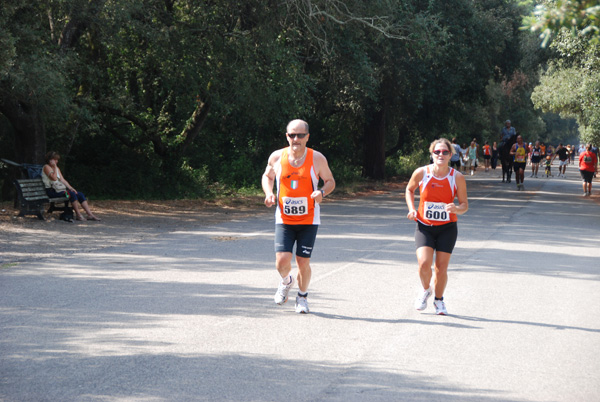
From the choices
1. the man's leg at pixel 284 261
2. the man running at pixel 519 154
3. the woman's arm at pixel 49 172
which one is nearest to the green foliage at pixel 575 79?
the man running at pixel 519 154

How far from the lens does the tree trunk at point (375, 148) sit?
32188 mm

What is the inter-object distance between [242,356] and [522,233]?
10241 mm

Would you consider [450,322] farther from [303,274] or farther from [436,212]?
[303,274]

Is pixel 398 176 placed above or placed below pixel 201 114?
below

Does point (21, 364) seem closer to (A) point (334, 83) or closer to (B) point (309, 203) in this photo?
(B) point (309, 203)

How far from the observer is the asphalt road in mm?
5125

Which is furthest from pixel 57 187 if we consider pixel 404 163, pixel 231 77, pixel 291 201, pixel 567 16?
pixel 404 163

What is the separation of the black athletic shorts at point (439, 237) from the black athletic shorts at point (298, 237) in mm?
1020

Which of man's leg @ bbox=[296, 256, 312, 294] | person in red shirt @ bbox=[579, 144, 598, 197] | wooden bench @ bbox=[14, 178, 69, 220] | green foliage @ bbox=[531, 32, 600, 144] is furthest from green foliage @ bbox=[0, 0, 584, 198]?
man's leg @ bbox=[296, 256, 312, 294]

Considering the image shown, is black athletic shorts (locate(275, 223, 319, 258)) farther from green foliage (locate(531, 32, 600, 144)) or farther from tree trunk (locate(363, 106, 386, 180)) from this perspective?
tree trunk (locate(363, 106, 386, 180))

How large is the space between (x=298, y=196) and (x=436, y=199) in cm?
130

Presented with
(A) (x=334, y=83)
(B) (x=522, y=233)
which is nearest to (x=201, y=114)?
(A) (x=334, y=83)

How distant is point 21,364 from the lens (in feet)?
18.1

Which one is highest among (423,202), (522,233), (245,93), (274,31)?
(274,31)
